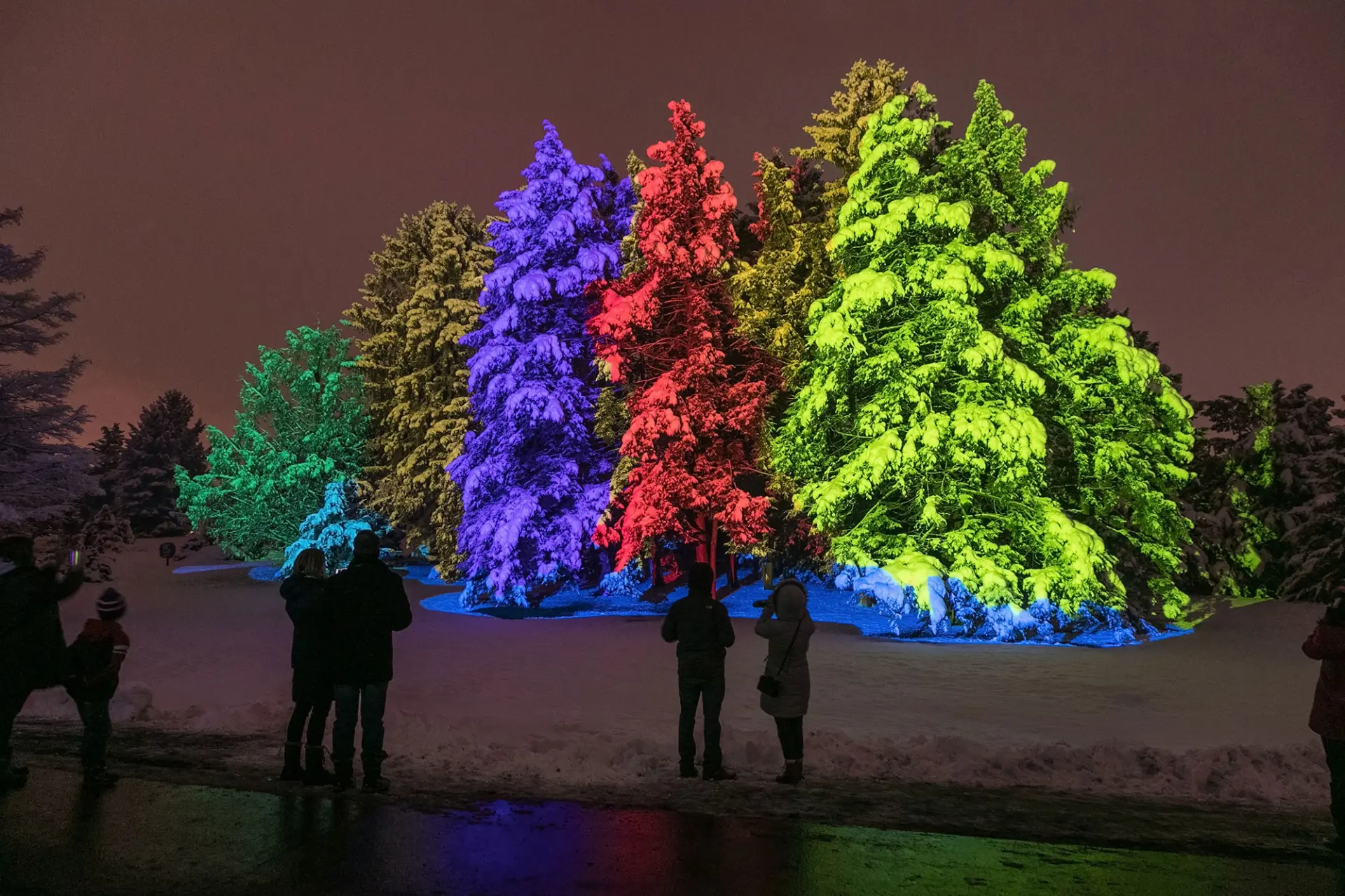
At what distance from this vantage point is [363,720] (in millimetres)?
7148

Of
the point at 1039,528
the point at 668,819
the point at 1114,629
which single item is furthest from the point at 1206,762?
the point at 1114,629

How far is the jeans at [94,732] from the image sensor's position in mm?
7160

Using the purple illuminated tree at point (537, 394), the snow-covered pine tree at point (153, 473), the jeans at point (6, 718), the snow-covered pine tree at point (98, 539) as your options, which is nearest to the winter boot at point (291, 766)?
the jeans at point (6, 718)

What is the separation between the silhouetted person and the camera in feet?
25.9

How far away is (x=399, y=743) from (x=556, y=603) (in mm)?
20767

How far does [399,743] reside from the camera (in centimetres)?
920

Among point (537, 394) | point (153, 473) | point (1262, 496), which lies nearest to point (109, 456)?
point (153, 473)

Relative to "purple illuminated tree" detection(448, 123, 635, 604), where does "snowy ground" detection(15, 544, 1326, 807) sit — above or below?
below

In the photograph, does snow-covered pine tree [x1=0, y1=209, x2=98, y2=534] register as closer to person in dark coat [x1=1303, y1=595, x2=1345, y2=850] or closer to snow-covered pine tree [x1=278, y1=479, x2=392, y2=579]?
snow-covered pine tree [x1=278, y1=479, x2=392, y2=579]

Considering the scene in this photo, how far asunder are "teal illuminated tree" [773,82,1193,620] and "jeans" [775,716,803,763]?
42.0 feet

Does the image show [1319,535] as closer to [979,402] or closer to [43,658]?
[979,402]

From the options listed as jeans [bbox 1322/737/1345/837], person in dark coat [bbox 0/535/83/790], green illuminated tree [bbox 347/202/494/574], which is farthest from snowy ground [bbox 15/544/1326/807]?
green illuminated tree [bbox 347/202/494/574]

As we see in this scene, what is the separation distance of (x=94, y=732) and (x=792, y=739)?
5.66m

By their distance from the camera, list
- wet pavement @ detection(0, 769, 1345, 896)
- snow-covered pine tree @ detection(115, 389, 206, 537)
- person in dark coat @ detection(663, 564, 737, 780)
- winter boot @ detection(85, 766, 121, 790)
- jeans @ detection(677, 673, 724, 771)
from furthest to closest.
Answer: snow-covered pine tree @ detection(115, 389, 206, 537) → person in dark coat @ detection(663, 564, 737, 780) → jeans @ detection(677, 673, 724, 771) → winter boot @ detection(85, 766, 121, 790) → wet pavement @ detection(0, 769, 1345, 896)
